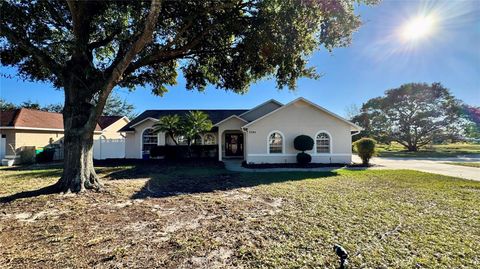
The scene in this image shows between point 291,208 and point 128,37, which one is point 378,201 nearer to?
point 291,208

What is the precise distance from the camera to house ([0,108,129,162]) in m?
18.2

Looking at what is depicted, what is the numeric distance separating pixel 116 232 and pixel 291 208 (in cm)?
416

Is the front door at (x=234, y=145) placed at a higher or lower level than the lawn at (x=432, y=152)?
higher

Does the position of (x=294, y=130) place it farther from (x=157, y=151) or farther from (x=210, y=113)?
(x=157, y=151)

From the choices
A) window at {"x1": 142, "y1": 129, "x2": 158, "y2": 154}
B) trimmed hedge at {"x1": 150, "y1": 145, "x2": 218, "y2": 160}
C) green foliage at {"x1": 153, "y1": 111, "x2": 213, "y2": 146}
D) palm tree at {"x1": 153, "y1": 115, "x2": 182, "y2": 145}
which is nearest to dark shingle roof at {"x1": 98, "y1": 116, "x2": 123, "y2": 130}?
window at {"x1": 142, "y1": 129, "x2": 158, "y2": 154}

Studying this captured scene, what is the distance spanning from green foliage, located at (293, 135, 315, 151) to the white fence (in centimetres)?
1628

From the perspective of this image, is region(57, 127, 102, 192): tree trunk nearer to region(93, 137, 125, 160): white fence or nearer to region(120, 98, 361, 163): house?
region(120, 98, 361, 163): house

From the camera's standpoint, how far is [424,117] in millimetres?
34625

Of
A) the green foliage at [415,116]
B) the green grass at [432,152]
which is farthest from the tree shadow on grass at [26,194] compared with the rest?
the green foliage at [415,116]

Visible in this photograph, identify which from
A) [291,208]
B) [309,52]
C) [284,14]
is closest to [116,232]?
[291,208]

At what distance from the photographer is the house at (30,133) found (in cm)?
1816

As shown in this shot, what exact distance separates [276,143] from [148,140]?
11532 millimetres

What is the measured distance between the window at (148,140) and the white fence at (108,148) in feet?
10.2

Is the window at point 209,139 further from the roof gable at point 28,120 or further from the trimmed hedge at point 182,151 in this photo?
the roof gable at point 28,120
